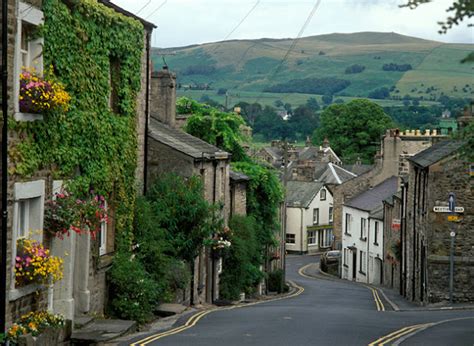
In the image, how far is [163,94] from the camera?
3397cm

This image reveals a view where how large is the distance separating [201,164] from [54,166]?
13.7m

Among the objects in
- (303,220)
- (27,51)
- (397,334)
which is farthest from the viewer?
(303,220)

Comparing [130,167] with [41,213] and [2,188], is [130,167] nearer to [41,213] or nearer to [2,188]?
[41,213]

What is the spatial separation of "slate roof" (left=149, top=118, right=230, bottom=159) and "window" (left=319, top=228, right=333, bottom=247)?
55.1 m

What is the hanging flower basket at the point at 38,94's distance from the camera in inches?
618

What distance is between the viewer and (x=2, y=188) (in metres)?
15.0

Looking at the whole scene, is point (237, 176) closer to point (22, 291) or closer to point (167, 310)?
point (167, 310)

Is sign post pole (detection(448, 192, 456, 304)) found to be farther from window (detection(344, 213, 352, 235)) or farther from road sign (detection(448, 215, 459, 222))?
window (detection(344, 213, 352, 235))

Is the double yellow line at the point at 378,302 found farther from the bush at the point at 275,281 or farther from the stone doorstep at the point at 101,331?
the stone doorstep at the point at 101,331

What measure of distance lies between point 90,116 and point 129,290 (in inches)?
205

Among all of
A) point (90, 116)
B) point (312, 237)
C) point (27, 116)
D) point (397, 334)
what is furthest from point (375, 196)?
point (27, 116)

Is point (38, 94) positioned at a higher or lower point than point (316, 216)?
higher

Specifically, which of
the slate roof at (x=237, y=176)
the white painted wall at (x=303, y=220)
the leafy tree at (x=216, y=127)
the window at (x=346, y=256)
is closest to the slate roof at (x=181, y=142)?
the slate roof at (x=237, y=176)

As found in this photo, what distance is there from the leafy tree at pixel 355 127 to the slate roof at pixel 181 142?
2914 inches
